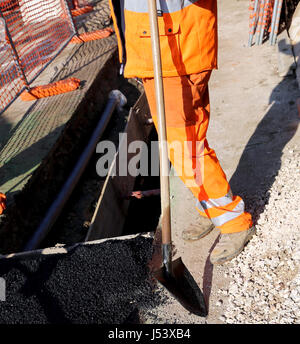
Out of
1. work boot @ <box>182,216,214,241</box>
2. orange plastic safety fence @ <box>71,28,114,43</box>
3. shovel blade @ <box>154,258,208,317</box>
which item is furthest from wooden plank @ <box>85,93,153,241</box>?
orange plastic safety fence @ <box>71,28,114,43</box>

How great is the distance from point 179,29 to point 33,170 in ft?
9.43

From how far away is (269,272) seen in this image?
2514 millimetres

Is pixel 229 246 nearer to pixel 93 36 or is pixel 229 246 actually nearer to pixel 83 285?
pixel 83 285

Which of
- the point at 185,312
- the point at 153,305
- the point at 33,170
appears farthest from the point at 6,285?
the point at 33,170

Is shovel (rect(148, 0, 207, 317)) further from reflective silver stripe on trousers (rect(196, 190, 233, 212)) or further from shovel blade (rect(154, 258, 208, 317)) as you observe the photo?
reflective silver stripe on trousers (rect(196, 190, 233, 212))

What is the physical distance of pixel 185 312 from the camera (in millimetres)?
2504

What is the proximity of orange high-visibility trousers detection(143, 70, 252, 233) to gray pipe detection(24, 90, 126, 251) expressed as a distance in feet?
7.25

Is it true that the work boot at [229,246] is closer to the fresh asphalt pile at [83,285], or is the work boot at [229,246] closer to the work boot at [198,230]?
the work boot at [198,230]

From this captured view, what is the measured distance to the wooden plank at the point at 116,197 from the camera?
3910mm

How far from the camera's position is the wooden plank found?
3910 mm

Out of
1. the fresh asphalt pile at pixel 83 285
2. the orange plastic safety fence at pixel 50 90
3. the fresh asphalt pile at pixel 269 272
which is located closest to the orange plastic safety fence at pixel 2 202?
the fresh asphalt pile at pixel 83 285

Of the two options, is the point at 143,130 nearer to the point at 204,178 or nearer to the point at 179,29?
the point at 204,178

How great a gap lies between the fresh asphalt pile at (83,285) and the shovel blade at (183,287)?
0.92 feet
